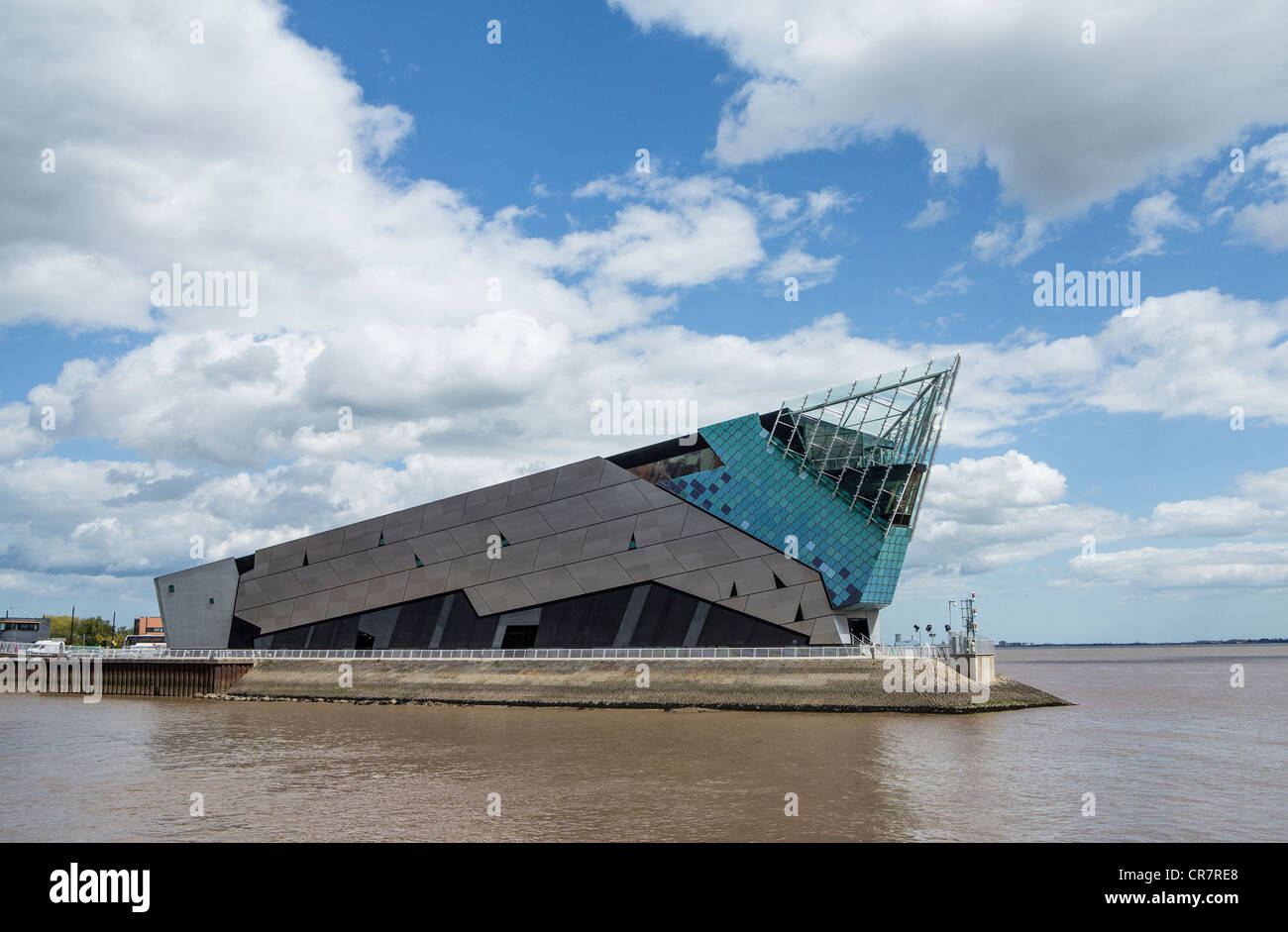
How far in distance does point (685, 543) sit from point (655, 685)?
9.01 m

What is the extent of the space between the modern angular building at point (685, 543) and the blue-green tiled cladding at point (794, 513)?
0.27 feet

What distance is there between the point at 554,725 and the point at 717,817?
66.3 feet

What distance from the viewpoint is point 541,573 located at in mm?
56875

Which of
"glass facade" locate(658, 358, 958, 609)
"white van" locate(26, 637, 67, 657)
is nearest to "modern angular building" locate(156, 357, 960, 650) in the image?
"glass facade" locate(658, 358, 958, 609)

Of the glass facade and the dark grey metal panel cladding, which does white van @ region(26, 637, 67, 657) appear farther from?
the glass facade

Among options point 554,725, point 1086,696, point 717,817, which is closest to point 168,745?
point 554,725

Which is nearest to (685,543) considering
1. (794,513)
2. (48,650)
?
(794,513)

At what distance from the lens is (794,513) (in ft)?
167

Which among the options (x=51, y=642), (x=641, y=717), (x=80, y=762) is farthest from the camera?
(x=51, y=642)

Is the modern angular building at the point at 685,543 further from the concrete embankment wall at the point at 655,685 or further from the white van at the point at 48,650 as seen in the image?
the white van at the point at 48,650

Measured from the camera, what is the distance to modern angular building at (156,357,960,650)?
5047cm

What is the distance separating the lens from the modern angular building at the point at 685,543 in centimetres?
5047

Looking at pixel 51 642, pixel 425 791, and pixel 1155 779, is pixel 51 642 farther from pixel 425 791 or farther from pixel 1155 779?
pixel 1155 779
